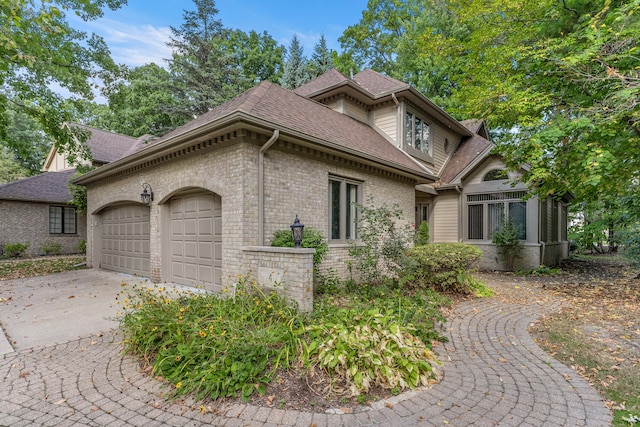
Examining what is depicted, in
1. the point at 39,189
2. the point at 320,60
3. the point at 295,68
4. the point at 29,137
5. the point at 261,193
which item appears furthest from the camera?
the point at 29,137

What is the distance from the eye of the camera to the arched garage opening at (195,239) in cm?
698

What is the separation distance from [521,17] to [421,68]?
43.3 feet

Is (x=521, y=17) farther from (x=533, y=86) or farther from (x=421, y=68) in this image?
(x=421, y=68)

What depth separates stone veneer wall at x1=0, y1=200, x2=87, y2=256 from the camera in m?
15.2

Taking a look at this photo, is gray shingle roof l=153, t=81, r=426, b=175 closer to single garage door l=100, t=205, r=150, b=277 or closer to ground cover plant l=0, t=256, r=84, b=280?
single garage door l=100, t=205, r=150, b=277

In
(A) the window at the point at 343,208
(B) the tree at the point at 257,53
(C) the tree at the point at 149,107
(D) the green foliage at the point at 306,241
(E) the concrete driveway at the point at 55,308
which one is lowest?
(E) the concrete driveway at the point at 55,308

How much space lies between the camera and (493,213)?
11.9m

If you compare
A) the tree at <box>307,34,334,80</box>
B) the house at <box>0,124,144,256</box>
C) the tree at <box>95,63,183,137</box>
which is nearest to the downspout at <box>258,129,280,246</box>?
the house at <box>0,124,144,256</box>

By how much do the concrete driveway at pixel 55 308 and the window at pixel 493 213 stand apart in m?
11.7

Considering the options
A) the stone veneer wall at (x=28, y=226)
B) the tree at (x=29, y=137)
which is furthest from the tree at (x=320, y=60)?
the tree at (x=29, y=137)

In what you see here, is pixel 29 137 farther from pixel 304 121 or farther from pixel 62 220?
pixel 304 121

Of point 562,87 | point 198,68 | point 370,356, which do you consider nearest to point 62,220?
point 198,68

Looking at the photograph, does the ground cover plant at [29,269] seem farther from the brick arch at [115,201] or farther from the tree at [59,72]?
the tree at [59,72]

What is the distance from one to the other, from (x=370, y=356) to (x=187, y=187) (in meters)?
5.66
